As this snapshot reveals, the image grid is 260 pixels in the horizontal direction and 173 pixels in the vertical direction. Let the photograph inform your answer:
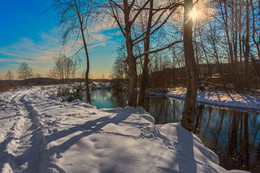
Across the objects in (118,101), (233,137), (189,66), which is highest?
(189,66)

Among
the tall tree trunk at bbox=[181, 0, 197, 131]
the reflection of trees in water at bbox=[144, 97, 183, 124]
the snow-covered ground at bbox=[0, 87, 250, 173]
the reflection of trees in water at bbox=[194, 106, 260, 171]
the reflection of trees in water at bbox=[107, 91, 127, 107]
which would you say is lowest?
the reflection of trees in water at bbox=[194, 106, 260, 171]

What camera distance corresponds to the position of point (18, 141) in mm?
2877

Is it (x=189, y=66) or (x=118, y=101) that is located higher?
(x=189, y=66)

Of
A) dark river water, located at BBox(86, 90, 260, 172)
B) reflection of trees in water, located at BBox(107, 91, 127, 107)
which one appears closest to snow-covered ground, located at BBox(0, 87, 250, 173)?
dark river water, located at BBox(86, 90, 260, 172)

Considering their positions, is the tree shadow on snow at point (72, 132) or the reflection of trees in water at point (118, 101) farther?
the reflection of trees in water at point (118, 101)

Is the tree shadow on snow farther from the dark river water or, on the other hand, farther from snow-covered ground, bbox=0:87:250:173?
the dark river water

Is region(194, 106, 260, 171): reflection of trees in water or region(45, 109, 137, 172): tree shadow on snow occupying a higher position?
region(45, 109, 137, 172): tree shadow on snow

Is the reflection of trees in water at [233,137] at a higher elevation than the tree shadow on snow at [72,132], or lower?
lower

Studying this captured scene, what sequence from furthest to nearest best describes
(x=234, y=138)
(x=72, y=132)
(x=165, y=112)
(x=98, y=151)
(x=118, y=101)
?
1. (x=118, y=101)
2. (x=165, y=112)
3. (x=234, y=138)
4. (x=72, y=132)
5. (x=98, y=151)

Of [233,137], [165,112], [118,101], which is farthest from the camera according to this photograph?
[118,101]

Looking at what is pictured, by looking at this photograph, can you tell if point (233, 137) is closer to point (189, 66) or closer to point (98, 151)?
point (189, 66)

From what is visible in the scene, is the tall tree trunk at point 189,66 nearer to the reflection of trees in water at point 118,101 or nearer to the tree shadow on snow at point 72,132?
the tree shadow on snow at point 72,132

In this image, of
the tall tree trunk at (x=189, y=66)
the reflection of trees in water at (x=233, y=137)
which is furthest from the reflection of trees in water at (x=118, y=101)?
the tall tree trunk at (x=189, y=66)

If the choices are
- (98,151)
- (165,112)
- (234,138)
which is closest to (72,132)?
(98,151)
